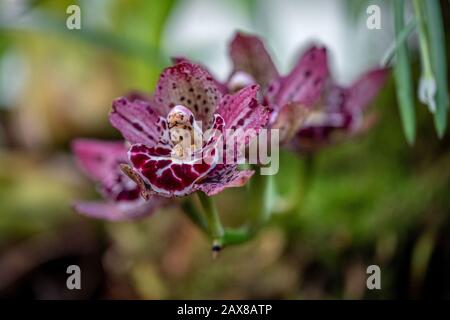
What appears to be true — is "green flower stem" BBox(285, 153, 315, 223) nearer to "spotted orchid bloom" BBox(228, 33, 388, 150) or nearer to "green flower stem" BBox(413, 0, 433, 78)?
"spotted orchid bloom" BBox(228, 33, 388, 150)

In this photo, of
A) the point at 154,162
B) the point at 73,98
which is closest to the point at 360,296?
the point at 154,162

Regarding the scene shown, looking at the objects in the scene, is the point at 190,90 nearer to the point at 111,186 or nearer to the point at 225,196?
the point at 111,186

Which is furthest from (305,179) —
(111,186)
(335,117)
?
(111,186)

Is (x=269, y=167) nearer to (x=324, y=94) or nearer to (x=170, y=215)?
(x=324, y=94)

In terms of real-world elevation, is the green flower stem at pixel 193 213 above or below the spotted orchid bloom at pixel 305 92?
below

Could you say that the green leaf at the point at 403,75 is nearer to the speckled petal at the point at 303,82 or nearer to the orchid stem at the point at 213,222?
the speckled petal at the point at 303,82

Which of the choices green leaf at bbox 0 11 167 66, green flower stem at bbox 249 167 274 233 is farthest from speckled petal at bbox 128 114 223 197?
green leaf at bbox 0 11 167 66

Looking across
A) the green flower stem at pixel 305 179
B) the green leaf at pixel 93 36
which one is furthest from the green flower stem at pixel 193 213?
Answer: the green leaf at pixel 93 36
